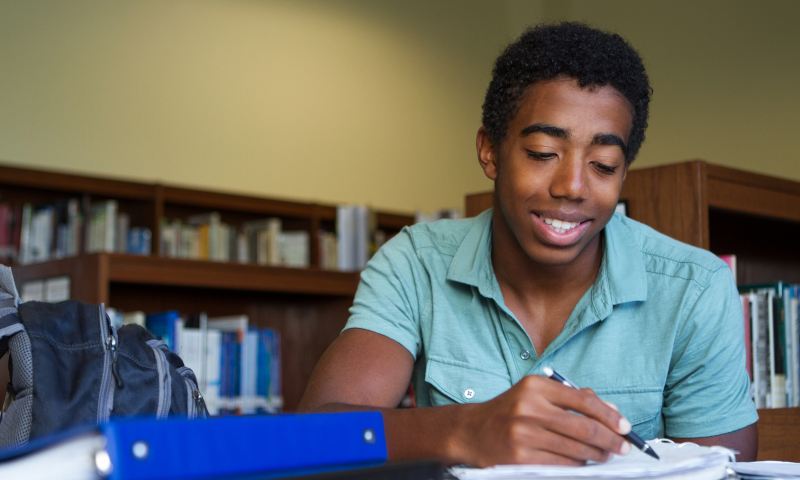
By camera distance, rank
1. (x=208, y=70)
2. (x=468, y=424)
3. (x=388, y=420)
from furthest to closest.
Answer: (x=208, y=70) → (x=388, y=420) → (x=468, y=424)

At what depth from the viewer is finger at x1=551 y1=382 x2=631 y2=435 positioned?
876mm

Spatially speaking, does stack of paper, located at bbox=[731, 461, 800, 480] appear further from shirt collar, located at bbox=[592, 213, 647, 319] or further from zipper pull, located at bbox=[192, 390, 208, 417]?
zipper pull, located at bbox=[192, 390, 208, 417]

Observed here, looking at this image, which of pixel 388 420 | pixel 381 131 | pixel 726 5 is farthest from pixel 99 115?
pixel 388 420

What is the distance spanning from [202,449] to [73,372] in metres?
0.60

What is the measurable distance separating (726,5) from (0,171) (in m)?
3.85

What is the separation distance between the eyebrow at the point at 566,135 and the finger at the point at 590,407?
50 cm

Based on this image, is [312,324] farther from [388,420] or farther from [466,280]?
[388,420]

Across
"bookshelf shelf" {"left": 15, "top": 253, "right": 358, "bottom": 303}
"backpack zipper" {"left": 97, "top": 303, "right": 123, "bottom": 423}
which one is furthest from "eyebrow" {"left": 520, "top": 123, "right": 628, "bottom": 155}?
"bookshelf shelf" {"left": 15, "top": 253, "right": 358, "bottom": 303}

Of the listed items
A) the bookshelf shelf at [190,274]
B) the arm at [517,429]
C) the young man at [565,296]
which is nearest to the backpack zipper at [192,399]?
the young man at [565,296]

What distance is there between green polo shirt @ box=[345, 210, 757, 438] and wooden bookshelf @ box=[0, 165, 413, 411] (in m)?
1.99

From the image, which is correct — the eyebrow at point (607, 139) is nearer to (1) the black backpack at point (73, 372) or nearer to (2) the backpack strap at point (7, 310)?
(1) the black backpack at point (73, 372)

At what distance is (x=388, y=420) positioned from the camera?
1.06m

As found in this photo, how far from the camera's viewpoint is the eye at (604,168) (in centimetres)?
133

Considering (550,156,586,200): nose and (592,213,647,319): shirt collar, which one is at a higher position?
(550,156,586,200): nose
